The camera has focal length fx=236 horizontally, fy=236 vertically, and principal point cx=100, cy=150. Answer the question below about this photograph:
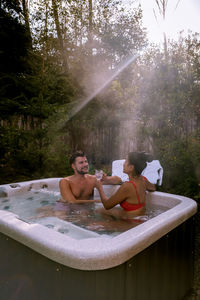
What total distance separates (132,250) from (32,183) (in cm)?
250

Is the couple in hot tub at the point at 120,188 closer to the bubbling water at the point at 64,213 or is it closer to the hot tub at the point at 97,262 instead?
the bubbling water at the point at 64,213

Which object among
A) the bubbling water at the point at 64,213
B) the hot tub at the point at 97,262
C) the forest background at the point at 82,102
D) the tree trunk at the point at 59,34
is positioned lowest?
the bubbling water at the point at 64,213

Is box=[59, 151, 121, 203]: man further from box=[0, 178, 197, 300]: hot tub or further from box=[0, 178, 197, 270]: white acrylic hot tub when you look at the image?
box=[0, 178, 197, 270]: white acrylic hot tub

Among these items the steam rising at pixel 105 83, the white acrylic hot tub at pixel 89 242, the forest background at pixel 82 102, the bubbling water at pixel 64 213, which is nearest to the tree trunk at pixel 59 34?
the forest background at pixel 82 102

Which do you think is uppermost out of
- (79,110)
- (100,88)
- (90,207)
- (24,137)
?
(100,88)

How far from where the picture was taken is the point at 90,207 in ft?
10.4

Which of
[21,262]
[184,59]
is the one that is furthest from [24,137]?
[184,59]

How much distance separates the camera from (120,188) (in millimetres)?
2264

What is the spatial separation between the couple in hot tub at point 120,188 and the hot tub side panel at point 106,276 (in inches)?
20.9

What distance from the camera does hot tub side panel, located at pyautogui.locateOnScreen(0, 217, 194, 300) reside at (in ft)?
4.06

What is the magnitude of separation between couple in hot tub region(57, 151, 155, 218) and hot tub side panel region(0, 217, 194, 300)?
53 cm

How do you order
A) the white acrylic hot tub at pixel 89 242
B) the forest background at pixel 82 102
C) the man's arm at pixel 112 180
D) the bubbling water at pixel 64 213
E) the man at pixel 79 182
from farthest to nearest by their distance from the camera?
the forest background at pixel 82 102, the man's arm at pixel 112 180, the man at pixel 79 182, the bubbling water at pixel 64 213, the white acrylic hot tub at pixel 89 242

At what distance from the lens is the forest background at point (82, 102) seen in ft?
16.5

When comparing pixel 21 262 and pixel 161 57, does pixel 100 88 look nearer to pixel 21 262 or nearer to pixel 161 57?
pixel 161 57
